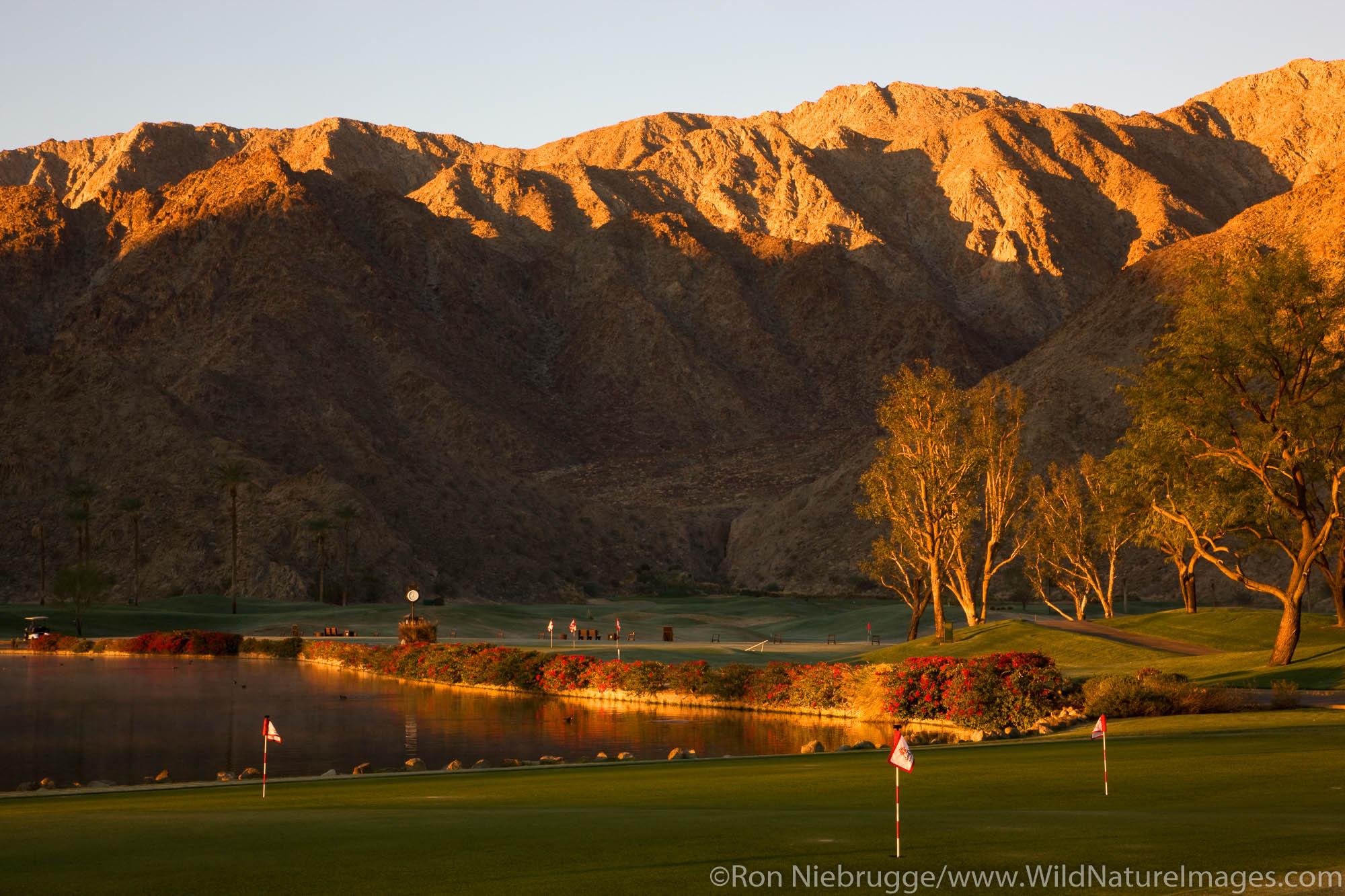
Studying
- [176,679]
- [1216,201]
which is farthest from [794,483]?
[1216,201]

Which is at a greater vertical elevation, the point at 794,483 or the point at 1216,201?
the point at 1216,201

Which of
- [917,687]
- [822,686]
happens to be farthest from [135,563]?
[917,687]

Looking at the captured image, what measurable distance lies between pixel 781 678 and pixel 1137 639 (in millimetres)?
14013

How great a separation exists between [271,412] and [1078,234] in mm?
114542

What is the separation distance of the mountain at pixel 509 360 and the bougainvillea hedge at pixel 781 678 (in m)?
55.4

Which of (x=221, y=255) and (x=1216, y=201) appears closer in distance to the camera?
(x=221, y=255)

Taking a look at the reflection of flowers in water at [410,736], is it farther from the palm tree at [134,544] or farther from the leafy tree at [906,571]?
the palm tree at [134,544]

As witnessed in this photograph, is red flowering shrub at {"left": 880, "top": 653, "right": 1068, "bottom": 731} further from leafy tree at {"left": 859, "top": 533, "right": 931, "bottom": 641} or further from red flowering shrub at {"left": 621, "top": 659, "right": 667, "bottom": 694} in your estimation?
leafy tree at {"left": 859, "top": 533, "right": 931, "bottom": 641}

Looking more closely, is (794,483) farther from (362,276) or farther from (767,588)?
(362,276)

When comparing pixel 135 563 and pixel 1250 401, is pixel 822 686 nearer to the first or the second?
pixel 1250 401

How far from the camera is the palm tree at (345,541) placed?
3652 inches

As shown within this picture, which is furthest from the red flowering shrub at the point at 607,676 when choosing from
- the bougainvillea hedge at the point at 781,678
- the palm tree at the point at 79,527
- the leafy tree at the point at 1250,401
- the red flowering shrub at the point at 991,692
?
the palm tree at the point at 79,527

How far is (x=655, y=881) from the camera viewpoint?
35.4 ft

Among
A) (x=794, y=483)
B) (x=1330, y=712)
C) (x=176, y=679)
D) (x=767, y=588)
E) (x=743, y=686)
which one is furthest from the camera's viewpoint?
(x=794, y=483)
